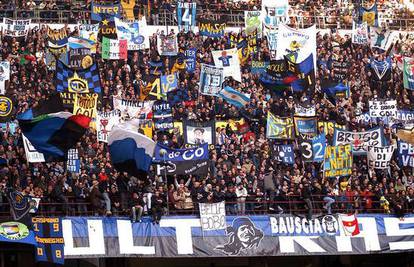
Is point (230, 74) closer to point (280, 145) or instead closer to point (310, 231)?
point (280, 145)

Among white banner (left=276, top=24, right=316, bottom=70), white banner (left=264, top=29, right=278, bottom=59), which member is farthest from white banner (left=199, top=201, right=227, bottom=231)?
white banner (left=264, top=29, right=278, bottom=59)

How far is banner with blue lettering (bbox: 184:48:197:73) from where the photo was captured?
163ft

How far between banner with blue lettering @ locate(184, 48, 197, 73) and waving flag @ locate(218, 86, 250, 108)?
6.68 feet

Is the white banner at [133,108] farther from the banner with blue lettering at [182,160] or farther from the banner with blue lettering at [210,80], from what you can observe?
the banner with blue lettering at [210,80]

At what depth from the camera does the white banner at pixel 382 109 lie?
4875 centimetres

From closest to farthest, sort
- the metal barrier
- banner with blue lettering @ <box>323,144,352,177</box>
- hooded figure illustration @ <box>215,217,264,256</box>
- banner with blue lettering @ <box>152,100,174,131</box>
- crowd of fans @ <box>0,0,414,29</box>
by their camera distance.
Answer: the metal barrier
hooded figure illustration @ <box>215,217,264,256</box>
banner with blue lettering @ <box>323,144,352,177</box>
banner with blue lettering @ <box>152,100,174,131</box>
crowd of fans @ <box>0,0,414,29</box>

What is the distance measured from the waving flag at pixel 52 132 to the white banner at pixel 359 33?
16443mm

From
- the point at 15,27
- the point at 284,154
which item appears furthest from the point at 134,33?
the point at 284,154

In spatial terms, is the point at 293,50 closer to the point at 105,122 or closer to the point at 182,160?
the point at 105,122

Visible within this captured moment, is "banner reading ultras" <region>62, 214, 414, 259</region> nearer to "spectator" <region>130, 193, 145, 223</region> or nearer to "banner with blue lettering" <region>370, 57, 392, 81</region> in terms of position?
"spectator" <region>130, 193, 145, 223</region>

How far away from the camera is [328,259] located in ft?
158

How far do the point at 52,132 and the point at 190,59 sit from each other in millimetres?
10639

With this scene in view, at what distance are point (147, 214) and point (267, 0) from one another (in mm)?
14137

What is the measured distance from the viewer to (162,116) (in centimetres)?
4578
